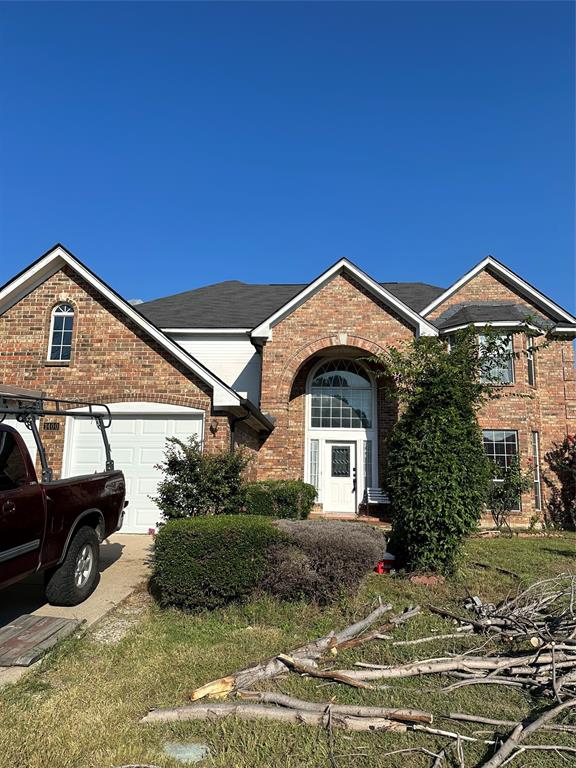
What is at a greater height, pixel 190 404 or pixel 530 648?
pixel 190 404

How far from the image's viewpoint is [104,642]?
4.83m

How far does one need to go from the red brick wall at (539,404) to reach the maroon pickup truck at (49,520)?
12.2 m

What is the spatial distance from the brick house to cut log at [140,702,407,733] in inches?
265

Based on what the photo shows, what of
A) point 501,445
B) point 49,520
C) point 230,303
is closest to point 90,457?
point 49,520

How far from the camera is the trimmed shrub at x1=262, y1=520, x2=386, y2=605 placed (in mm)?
5676

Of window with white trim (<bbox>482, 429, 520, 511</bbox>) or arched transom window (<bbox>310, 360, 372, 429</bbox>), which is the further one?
arched transom window (<bbox>310, 360, 372, 429</bbox>)

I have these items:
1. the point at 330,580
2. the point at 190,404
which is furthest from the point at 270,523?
the point at 190,404

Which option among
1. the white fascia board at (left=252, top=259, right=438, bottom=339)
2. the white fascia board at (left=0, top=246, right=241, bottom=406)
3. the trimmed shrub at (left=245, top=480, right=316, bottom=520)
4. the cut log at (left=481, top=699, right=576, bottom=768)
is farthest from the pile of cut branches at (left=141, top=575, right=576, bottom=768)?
the white fascia board at (left=252, top=259, right=438, bottom=339)

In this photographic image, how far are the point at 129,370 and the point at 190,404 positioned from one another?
1743 mm

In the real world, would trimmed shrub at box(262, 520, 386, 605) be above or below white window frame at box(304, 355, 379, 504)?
below

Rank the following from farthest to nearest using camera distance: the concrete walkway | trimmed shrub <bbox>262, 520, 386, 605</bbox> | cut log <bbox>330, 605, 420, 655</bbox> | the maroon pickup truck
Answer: trimmed shrub <bbox>262, 520, 386, 605</bbox>
the concrete walkway
cut log <bbox>330, 605, 420, 655</bbox>
the maroon pickup truck

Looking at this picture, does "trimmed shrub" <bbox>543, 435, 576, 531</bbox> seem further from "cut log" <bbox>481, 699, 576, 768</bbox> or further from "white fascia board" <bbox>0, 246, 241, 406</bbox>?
"cut log" <bbox>481, 699, 576, 768</bbox>

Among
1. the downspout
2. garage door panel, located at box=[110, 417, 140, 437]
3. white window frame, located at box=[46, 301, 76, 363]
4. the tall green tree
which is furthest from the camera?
white window frame, located at box=[46, 301, 76, 363]

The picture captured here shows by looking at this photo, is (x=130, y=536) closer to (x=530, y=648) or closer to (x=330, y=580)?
(x=330, y=580)
